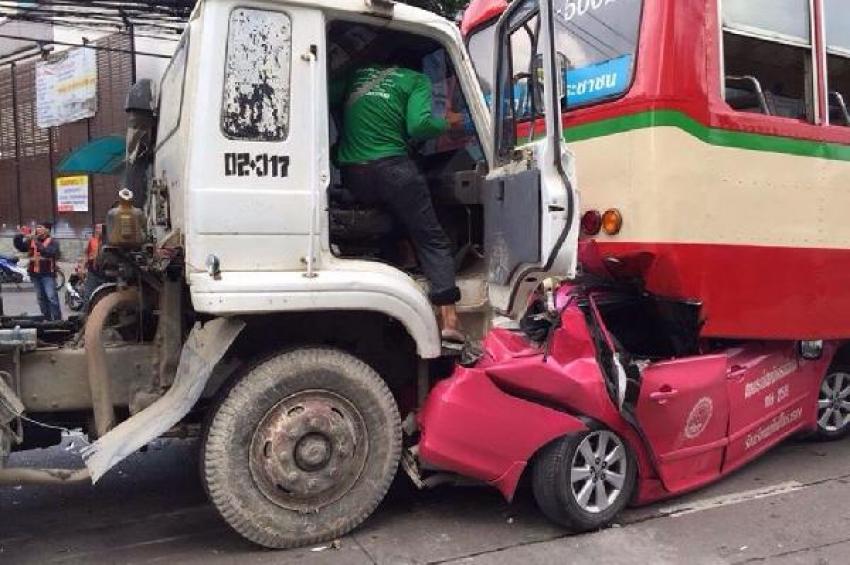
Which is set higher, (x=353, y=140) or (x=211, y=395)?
(x=353, y=140)

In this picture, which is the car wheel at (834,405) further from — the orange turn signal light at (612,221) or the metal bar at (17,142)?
the metal bar at (17,142)

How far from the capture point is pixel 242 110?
11.9 ft

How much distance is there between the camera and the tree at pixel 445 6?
9.59 meters

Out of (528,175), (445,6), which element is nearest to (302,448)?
(528,175)

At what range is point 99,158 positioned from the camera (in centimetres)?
570

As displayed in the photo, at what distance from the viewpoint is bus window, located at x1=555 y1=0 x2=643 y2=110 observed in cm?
453

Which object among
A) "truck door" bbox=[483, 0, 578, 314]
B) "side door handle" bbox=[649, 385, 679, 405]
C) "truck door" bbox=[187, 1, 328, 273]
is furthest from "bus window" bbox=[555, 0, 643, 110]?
"side door handle" bbox=[649, 385, 679, 405]

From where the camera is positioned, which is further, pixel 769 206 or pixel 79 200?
pixel 79 200

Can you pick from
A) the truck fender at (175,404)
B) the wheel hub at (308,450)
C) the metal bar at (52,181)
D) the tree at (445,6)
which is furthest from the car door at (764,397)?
the metal bar at (52,181)

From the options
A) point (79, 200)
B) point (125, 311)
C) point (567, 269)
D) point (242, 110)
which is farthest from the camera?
point (79, 200)

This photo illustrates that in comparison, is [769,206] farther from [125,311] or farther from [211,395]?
[125,311]

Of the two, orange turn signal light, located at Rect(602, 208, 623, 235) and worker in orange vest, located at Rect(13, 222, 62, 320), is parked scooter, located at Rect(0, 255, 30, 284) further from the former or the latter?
orange turn signal light, located at Rect(602, 208, 623, 235)

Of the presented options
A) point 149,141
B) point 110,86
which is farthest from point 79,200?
point 149,141

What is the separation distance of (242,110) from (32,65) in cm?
1892
